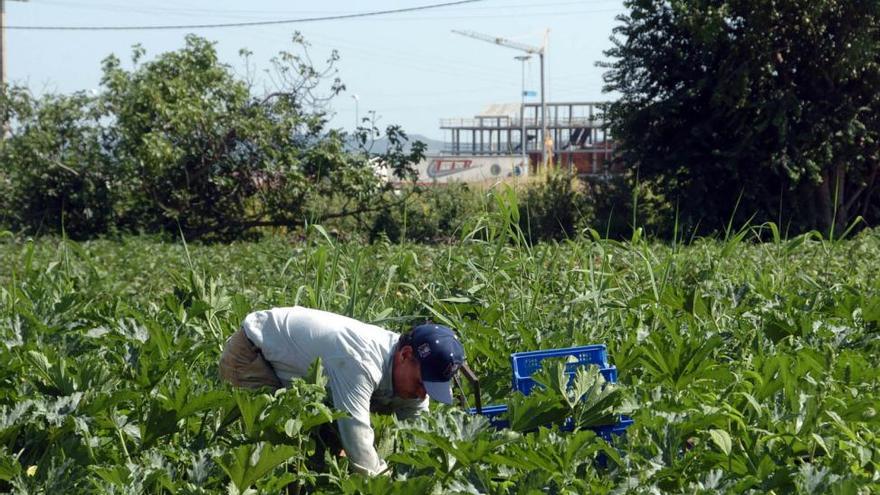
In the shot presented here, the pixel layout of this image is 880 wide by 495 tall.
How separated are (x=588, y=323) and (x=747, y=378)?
1.40m

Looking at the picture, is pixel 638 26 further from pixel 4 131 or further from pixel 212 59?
pixel 4 131

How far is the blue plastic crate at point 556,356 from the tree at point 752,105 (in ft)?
50.6

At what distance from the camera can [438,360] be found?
4359mm

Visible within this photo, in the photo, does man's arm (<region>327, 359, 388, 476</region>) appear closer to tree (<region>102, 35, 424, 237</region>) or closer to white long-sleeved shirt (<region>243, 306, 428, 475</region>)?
white long-sleeved shirt (<region>243, 306, 428, 475</region>)

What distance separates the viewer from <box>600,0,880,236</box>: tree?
20.2m

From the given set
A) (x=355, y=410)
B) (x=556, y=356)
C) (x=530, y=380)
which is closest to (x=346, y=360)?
(x=355, y=410)

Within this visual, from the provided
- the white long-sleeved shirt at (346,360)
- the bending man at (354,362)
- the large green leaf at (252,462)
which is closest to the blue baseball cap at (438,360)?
the bending man at (354,362)

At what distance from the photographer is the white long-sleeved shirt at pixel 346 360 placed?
Answer: 4.20m

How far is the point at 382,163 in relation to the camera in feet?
66.5

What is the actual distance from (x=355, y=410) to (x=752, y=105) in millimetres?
17455

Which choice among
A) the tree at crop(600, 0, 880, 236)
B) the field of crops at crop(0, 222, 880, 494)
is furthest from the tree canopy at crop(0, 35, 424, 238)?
the field of crops at crop(0, 222, 880, 494)

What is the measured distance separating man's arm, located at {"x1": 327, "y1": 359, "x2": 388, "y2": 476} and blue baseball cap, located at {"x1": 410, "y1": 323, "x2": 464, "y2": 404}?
21cm

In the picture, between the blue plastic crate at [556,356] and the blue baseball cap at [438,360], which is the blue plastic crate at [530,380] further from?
the blue baseball cap at [438,360]

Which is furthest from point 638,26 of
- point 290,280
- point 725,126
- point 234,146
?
point 290,280
